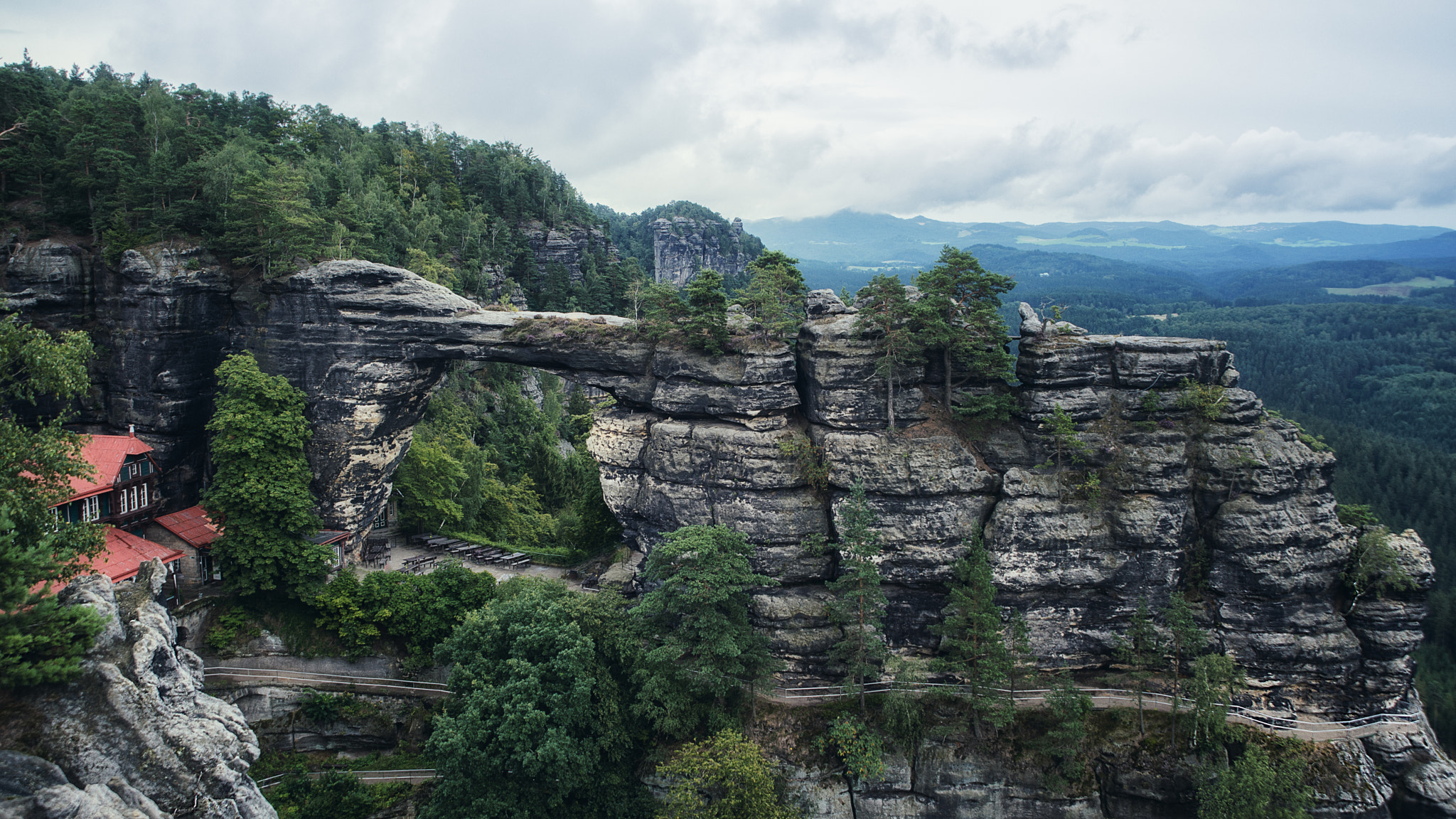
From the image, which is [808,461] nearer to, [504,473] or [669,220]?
[504,473]

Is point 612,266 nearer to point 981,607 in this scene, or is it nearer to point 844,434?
point 844,434

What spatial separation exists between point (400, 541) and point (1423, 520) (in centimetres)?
7634

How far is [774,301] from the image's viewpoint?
96.2 feet

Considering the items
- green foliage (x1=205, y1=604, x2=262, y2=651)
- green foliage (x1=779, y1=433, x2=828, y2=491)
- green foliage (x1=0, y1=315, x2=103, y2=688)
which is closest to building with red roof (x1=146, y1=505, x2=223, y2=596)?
green foliage (x1=205, y1=604, x2=262, y2=651)

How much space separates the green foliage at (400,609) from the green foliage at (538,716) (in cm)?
269

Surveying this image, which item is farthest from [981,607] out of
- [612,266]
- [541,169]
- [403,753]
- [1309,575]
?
[541,169]

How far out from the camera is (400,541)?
36.4 meters

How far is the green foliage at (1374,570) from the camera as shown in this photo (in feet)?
83.5

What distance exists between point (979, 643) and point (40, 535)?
2741cm

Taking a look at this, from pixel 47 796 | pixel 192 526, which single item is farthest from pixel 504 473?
pixel 47 796

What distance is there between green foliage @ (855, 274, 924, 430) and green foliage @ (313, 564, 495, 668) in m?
18.3

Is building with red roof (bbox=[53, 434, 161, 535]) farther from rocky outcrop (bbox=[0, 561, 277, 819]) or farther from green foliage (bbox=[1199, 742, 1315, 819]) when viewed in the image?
green foliage (bbox=[1199, 742, 1315, 819])

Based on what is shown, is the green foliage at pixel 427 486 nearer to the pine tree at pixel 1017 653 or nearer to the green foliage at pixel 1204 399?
the pine tree at pixel 1017 653

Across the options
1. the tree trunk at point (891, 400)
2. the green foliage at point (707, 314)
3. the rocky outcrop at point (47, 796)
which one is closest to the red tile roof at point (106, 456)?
the rocky outcrop at point (47, 796)
